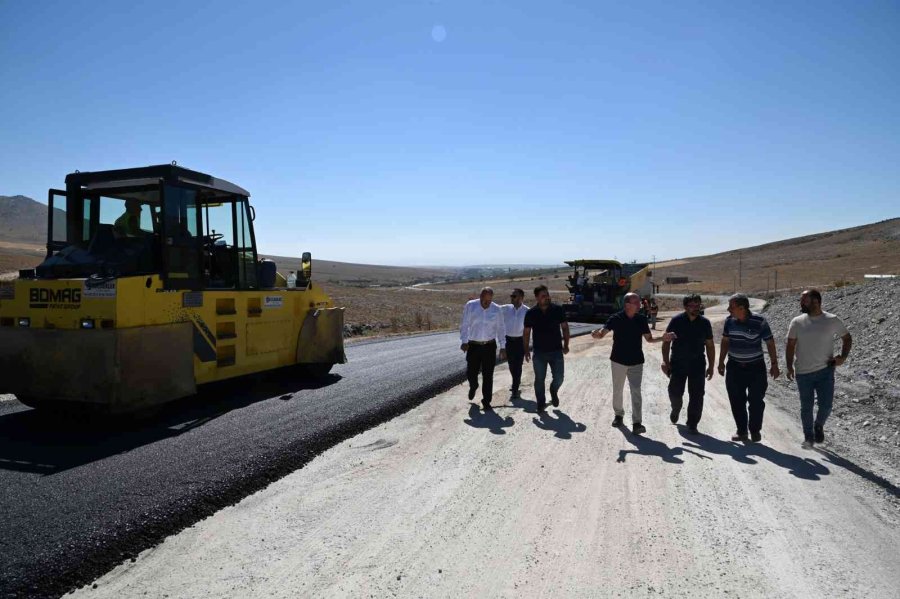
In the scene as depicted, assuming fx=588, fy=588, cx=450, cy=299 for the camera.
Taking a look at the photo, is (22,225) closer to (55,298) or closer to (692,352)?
(55,298)

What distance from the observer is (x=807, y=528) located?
4.46 meters

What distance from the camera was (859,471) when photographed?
580cm

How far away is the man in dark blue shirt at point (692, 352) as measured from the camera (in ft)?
23.4

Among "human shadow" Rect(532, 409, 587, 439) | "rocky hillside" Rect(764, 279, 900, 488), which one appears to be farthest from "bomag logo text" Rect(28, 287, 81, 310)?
"rocky hillside" Rect(764, 279, 900, 488)

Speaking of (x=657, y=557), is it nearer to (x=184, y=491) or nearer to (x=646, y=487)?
(x=646, y=487)

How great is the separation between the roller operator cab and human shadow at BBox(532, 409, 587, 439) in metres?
4.33

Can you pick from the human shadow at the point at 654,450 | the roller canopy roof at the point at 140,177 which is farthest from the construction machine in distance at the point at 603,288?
the roller canopy roof at the point at 140,177

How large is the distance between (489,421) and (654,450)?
215cm

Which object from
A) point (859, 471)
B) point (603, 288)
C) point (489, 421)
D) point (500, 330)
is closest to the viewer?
point (859, 471)

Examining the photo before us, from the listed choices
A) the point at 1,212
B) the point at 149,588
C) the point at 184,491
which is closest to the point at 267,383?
the point at 184,491

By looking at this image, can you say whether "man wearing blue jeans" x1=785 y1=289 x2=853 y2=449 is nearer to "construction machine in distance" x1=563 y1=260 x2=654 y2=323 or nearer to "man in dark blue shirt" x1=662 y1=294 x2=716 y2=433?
"man in dark blue shirt" x1=662 y1=294 x2=716 y2=433

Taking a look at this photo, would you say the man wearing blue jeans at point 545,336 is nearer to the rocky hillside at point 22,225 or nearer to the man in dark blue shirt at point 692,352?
the man in dark blue shirt at point 692,352

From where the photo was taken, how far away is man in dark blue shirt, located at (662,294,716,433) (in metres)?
7.13

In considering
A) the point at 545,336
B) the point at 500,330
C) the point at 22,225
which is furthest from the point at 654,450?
the point at 22,225
